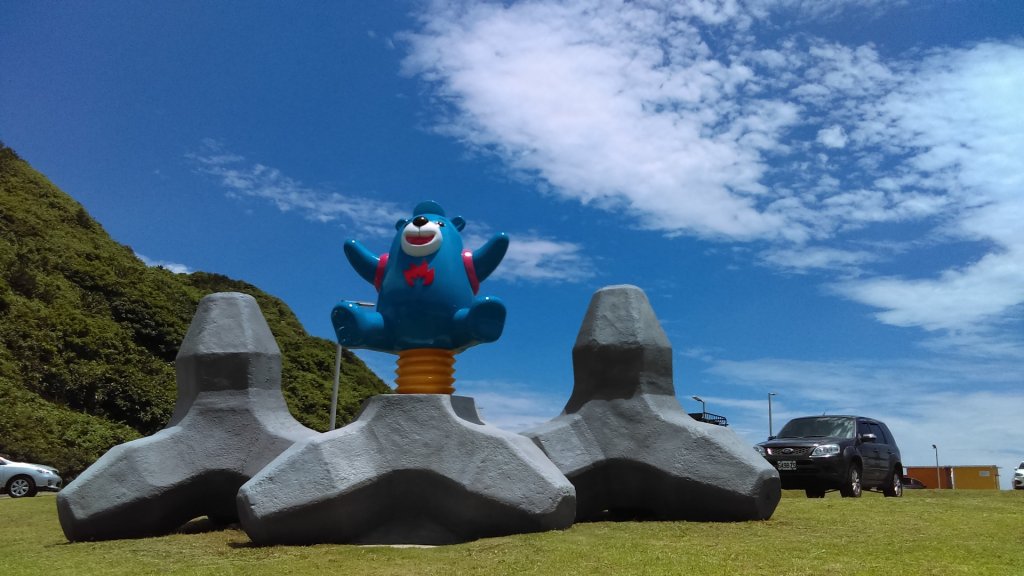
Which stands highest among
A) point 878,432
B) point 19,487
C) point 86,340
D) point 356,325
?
point 86,340

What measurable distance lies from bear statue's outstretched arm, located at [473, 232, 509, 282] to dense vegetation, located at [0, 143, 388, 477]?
55.5 feet

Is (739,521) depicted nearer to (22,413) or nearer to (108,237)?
(22,413)

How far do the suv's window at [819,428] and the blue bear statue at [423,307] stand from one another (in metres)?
7.81

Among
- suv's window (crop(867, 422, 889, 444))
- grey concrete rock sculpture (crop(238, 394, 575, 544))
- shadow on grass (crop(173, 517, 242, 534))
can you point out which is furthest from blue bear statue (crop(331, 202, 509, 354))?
suv's window (crop(867, 422, 889, 444))

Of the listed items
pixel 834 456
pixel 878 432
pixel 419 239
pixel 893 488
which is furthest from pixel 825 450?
pixel 419 239

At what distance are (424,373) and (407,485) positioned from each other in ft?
4.13

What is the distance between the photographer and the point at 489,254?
10117mm

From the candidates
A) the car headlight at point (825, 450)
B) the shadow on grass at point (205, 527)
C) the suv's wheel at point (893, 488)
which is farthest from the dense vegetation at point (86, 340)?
the suv's wheel at point (893, 488)

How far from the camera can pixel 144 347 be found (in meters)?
29.2

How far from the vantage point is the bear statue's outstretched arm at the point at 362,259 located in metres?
10.4

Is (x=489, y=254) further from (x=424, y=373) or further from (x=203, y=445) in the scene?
(x=203, y=445)

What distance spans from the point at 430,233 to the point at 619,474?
3646 mm

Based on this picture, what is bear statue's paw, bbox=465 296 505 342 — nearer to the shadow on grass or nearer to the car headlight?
the shadow on grass

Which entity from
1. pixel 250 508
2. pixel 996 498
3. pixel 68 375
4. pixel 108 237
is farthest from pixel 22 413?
pixel 996 498
